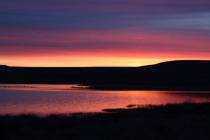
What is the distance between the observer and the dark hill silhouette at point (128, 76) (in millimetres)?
140125

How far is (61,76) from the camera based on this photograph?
17688 centimetres

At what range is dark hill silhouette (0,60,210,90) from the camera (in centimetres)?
14012

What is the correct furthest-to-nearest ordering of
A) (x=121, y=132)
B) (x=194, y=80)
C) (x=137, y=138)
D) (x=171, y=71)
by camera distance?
(x=171, y=71) < (x=194, y=80) < (x=121, y=132) < (x=137, y=138)

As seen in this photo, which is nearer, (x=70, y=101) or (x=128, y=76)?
(x=70, y=101)

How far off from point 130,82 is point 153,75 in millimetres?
6677

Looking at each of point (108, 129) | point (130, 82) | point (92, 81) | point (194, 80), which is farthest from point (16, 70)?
point (108, 129)

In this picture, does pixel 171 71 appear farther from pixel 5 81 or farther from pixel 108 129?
pixel 108 129

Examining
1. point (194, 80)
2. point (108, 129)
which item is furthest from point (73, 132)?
point (194, 80)

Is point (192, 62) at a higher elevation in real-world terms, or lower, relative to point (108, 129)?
higher

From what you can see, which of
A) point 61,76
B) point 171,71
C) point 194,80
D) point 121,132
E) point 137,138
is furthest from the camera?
point 61,76

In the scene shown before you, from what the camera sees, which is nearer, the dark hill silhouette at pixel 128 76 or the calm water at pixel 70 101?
the calm water at pixel 70 101

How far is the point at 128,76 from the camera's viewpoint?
518ft

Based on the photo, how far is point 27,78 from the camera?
178125 mm

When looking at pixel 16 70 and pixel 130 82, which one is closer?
pixel 130 82
